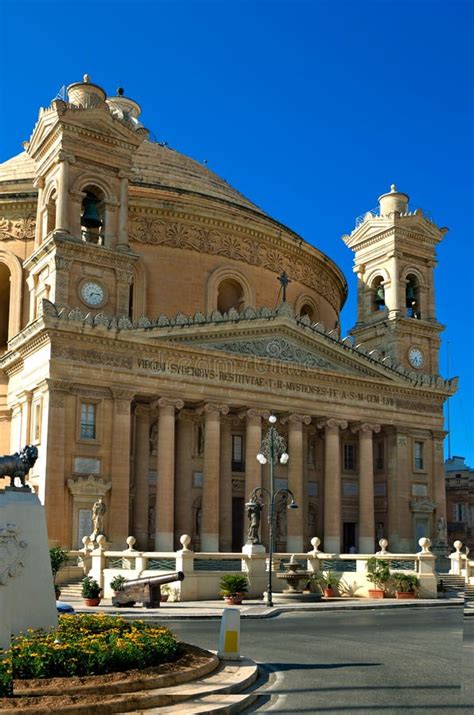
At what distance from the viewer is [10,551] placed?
13.6 m

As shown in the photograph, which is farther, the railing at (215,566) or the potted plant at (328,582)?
the potted plant at (328,582)

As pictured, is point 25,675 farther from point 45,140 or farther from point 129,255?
point 45,140

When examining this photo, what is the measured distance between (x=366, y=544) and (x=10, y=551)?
3951cm

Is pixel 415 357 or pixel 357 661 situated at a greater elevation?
pixel 415 357

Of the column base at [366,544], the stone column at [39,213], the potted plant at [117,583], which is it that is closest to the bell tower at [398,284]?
the column base at [366,544]

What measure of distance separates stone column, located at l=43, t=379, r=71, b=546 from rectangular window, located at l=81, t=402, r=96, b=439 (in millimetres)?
1119

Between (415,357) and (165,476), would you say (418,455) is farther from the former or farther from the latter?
(165,476)

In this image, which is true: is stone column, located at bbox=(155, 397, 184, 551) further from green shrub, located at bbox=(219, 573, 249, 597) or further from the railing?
green shrub, located at bbox=(219, 573, 249, 597)

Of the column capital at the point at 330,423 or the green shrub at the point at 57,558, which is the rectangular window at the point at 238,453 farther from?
the green shrub at the point at 57,558

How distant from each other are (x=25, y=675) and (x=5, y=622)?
84 centimetres

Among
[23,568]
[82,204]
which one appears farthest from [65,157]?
[23,568]

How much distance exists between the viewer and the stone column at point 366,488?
51062 mm

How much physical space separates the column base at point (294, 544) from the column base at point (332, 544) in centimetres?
207

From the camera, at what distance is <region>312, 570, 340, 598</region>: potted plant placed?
38.2m
